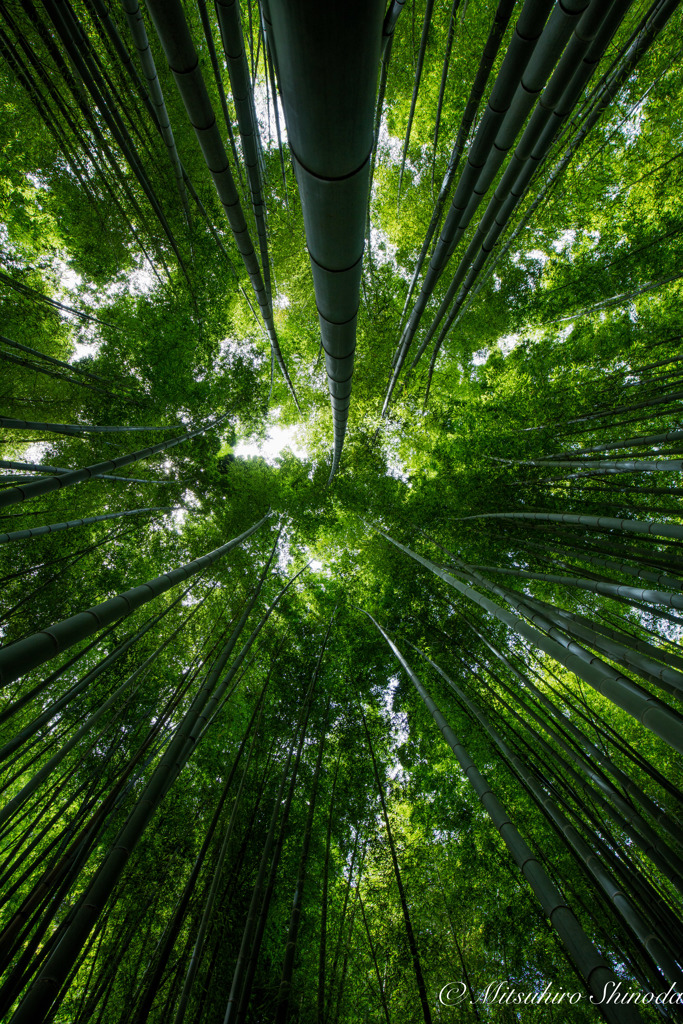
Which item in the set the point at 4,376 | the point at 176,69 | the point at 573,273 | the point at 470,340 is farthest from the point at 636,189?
the point at 4,376

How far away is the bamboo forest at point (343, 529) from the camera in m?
2.38

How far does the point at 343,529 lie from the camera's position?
537 centimetres

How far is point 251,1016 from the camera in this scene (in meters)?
2.91

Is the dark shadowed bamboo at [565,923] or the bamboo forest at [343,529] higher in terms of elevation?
→ the bamboo forest at [343,529]

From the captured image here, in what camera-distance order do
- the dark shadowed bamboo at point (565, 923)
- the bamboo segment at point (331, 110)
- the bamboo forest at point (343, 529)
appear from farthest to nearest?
the bamboo forest at point (343, 529) → the dark shadowed bamboo at point (565, 923) → the bamboo segment at point (331, 110)

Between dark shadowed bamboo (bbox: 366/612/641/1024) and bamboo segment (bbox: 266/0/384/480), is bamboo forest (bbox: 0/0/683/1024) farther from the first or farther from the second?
bamboo segment (bbox: 266/0/384/480)

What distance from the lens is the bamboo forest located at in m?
2.38

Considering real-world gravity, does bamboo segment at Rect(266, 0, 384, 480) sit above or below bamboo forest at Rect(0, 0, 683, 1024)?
below

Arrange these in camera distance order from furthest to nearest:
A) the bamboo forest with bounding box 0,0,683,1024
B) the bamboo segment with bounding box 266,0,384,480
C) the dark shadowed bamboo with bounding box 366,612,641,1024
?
1. the bamboo forest with bounding box 0,0,683,1024
2. the dark shadowed bamboo with bounding box 366,612,641,1024
3. the bamboo segment with bounding box 266,0,384,480

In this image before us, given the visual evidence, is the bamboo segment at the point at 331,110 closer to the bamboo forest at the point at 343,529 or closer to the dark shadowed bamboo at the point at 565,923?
the bamboo forest at the point at 343,529

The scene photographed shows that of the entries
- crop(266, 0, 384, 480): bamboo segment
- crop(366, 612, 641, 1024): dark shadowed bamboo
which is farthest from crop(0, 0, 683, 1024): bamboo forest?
crop(266, 0, 384, 480): bamboo segment

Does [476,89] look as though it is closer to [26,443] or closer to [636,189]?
[636,189]

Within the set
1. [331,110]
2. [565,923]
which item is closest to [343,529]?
[565,923]

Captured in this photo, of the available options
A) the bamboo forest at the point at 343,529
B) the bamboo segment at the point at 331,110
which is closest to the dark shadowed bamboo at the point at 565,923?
the bamboo forest at the point at 343,529
